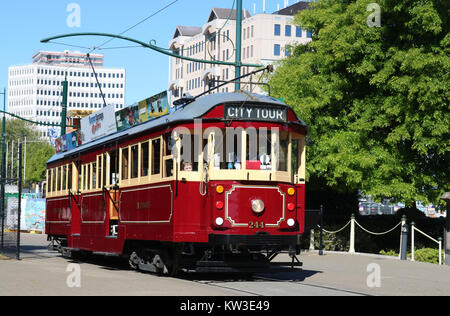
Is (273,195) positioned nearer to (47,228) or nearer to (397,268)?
(397,268)

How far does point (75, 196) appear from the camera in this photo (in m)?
22.8

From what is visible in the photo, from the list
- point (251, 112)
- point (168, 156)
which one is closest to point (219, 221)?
point (168, 156)

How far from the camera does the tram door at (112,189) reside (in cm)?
1941

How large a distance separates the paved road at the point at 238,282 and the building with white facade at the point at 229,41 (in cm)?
7856

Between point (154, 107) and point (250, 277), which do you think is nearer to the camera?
point (250, 277)

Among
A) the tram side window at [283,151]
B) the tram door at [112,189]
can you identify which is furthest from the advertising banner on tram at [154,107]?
the tram side window at [283,151]

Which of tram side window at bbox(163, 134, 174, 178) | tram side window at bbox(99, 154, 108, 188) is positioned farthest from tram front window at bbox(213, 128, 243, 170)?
tram side window at bbox(99, 154, 108, 188)

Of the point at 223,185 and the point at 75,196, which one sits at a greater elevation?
the point at 223,185

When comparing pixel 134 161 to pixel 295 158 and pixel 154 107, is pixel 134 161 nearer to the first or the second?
pixel 154 107

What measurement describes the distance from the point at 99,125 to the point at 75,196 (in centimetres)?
201

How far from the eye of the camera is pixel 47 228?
1041 inches

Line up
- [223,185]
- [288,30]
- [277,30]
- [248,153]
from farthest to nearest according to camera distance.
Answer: [288,30]
[277,30]
[248,153]
[223,185]

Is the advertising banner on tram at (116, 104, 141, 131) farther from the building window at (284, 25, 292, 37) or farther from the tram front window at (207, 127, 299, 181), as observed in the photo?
the building window at (284, 25, 292, 37)
